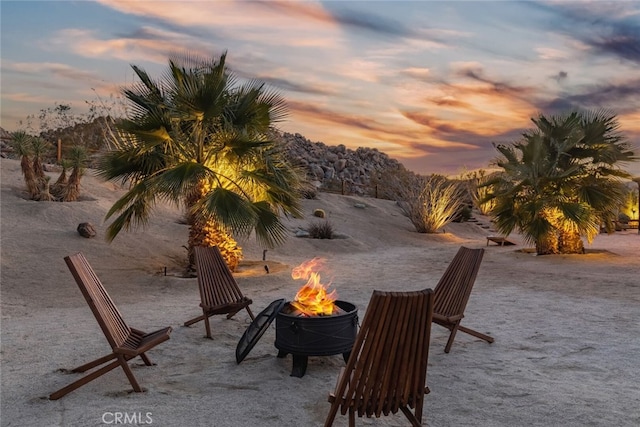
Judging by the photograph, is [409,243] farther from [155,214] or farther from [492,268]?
[155,214]

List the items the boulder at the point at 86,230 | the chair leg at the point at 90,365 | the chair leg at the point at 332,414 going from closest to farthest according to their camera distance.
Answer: the chair leg at the point at 332,414, the chair leg at the point at 90,365, the boulder at the point at 86,230

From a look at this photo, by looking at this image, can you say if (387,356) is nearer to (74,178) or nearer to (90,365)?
(90,365)

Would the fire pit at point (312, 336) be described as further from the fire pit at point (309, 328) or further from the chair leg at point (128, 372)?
the chair leg at point (128, 372)

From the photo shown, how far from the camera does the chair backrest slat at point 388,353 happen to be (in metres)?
3.49

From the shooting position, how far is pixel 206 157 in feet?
35.3

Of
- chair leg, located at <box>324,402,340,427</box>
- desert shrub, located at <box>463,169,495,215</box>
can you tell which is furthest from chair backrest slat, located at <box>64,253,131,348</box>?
desert shrub, located at <box>463,169,495,215</box>

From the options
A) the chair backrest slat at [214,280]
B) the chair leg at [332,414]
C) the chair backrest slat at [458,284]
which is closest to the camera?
the chair leg at [332,414]

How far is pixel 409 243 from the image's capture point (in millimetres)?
20531

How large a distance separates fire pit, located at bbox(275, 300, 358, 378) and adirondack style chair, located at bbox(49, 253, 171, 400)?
3.76ft

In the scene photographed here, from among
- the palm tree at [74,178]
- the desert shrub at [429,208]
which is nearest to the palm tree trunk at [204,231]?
the palm tree at [74,178]

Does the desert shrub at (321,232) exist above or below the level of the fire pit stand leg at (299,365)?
below

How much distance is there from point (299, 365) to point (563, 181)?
37.1 ft

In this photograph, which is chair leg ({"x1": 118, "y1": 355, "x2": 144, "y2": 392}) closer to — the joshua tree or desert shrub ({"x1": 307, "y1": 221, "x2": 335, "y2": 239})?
the joshua tree

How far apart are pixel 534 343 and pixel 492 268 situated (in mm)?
6990
